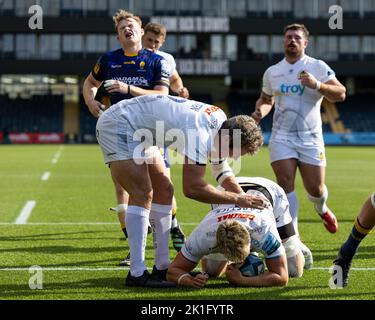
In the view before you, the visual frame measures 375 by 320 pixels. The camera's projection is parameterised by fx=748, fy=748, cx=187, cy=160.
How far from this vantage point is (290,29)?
329 inches

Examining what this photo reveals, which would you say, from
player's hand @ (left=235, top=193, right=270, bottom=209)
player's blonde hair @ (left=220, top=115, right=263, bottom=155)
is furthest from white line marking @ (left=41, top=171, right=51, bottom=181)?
player's blonde hair @ (left=220, top=115, right=263, bottom=155)

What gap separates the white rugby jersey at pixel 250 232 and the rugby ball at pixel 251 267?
122 millimetres

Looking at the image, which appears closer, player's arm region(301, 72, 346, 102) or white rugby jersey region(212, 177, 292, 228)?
white rugby jersey region(212, 177, 292, 228)

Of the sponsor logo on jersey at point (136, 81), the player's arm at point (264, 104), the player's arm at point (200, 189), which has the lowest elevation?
the player's arm at point (200, 189)

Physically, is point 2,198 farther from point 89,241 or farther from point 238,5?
point 238,5

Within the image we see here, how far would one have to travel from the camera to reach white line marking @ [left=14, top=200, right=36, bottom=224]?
1068 cm

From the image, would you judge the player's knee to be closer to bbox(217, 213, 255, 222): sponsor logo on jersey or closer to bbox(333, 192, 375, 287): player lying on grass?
bbox(333, 192, 375, 287): player lying on grass

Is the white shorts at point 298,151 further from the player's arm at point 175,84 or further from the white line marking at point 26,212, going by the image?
the white line marking at point 26,212

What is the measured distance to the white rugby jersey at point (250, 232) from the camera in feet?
19.5

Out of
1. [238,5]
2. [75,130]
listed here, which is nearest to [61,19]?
[75,130]

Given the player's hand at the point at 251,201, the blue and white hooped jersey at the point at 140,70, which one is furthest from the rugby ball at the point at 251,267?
the blue and white hooped jersey at the point at 140,70

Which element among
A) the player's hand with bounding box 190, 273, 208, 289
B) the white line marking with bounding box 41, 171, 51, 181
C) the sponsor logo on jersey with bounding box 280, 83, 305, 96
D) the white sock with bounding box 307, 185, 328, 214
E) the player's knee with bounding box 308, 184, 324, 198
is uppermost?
the sponsor logo on jersey with bounding box 280, 83, 305, 96

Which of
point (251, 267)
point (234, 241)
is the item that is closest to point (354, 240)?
point (251, 267)

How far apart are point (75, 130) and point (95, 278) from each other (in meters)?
49.1
